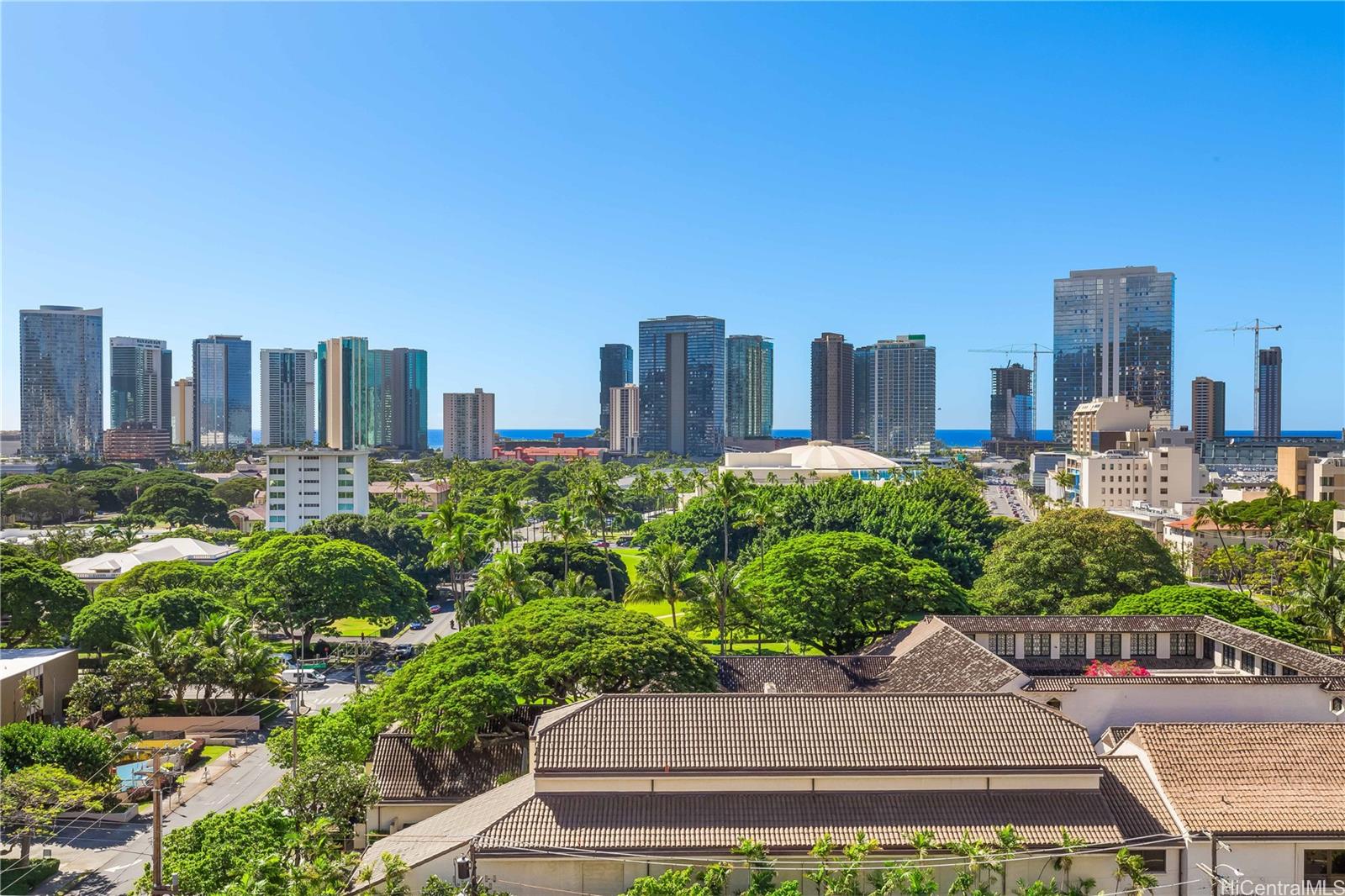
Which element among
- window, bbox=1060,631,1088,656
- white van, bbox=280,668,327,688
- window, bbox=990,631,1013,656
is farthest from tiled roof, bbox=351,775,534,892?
white van, bbox=280,668,327,688

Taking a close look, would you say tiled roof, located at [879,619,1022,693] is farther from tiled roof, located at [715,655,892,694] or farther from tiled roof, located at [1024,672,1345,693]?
tiled roof, located at [1024,672,1345,693]

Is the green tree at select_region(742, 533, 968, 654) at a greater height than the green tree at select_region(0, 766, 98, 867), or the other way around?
the green tree at select_region(742, 533, 968, 654)

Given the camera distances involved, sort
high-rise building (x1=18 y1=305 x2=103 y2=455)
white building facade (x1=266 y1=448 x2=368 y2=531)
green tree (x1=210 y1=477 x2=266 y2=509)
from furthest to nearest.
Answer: high-rise building (x1=18 y1=305 x2=103 y2=455)
green tree (x1=210 y1=477 x2=266 y2=509)
white building facade (x1=266 y1=448 x2=368 y2=531)

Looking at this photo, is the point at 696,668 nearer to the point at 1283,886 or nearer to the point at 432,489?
the point at 1283,886

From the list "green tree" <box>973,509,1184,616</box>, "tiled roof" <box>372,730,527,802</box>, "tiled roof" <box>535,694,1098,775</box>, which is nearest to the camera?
"tiled roof" <box>535,694,1098,775</box>

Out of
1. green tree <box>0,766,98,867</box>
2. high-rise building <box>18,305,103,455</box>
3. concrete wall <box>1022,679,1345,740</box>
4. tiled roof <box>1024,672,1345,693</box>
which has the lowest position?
green tree <box>0,766,98,867</box>

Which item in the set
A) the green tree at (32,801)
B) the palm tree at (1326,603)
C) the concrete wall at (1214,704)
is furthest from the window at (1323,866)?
the green tree at (32,801)

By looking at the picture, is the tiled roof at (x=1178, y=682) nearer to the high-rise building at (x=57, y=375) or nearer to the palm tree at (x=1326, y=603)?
the palm tree at (x=1326, y=603)
